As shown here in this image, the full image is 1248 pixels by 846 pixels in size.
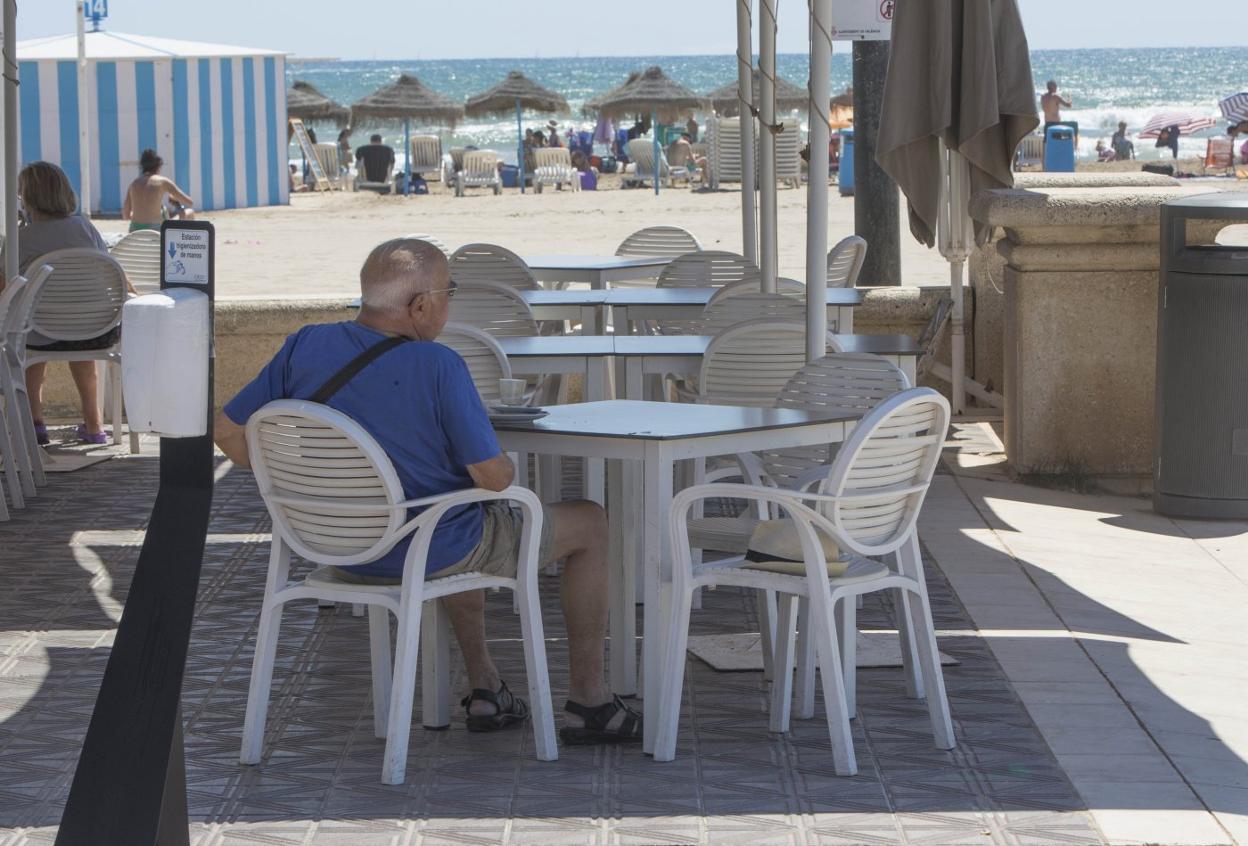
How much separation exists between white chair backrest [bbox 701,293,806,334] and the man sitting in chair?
2.41m

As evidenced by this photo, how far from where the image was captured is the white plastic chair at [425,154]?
33219mm

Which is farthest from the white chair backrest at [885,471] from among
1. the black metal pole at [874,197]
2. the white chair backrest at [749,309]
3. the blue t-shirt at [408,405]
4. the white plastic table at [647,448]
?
the black metal pole at [874,197]

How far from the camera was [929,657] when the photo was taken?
15.0 feet

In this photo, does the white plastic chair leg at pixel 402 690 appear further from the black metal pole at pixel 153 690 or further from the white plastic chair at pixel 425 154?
the white plastic chair at pixel 425 154

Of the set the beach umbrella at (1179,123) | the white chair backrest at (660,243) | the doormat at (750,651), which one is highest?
the beach umbrella at (1179,123)

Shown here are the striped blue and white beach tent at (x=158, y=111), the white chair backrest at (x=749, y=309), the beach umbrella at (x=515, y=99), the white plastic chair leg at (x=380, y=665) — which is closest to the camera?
the white plastic chair leg at (x=380, y=665)

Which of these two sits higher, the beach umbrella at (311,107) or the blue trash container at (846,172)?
the beach umbrella at (311,107)

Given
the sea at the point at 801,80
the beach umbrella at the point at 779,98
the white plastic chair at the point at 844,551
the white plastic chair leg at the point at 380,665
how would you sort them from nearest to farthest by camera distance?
the white plastic chair at the point at 844,551 → the white plastic chair leg at the point at 380,665 → the beach umbrella at the point at 779,98 → the sea at the point at 801,80

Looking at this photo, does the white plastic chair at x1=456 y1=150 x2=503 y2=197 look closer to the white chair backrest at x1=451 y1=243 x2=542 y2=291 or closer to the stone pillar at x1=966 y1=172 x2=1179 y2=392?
the stone pillar at x1=966 y1=172 x2=1179 y2=392

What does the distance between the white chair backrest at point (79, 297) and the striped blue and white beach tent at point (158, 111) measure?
1750cm

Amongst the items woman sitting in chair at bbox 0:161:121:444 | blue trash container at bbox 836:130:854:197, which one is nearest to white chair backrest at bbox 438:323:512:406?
woman sitting in chair at bbox 0:161:121:444

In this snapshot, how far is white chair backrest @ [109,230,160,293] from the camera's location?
31.5ft

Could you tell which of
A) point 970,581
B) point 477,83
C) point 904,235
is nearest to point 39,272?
point 970,581

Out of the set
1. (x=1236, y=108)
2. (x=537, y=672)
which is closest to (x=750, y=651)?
(x=537, y=672)
